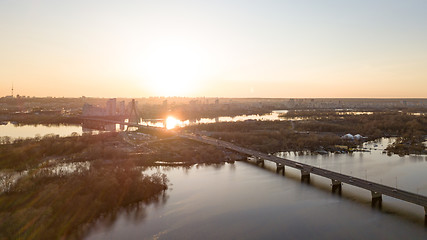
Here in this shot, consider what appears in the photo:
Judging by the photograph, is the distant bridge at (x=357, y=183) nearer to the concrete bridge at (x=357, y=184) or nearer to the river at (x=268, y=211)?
the concrete bridge at (x=357, y=184)

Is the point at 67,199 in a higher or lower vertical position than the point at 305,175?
higher

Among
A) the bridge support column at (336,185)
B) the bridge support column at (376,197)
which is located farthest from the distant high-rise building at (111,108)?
the bridge support column at (376,197)

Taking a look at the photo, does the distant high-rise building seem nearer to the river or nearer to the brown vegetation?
the river

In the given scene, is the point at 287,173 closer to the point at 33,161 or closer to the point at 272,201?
the point at 272,201

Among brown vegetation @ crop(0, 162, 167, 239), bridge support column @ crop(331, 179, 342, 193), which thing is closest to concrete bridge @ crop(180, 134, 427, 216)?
bridge support column @ crop(331, 179, 342, 193)

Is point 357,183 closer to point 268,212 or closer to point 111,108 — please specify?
point 268,212

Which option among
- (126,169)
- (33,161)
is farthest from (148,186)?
(33,161)

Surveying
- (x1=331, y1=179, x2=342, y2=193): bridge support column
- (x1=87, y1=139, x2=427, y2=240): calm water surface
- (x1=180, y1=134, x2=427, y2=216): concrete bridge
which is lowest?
(x1=87, y1=139, x2=427, y2=240): calm water surface

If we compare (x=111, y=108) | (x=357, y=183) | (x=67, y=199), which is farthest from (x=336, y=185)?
(x=111, y=108)

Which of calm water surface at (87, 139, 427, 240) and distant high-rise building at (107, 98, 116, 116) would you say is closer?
calm water surface at (87, 139, 427, 240)
